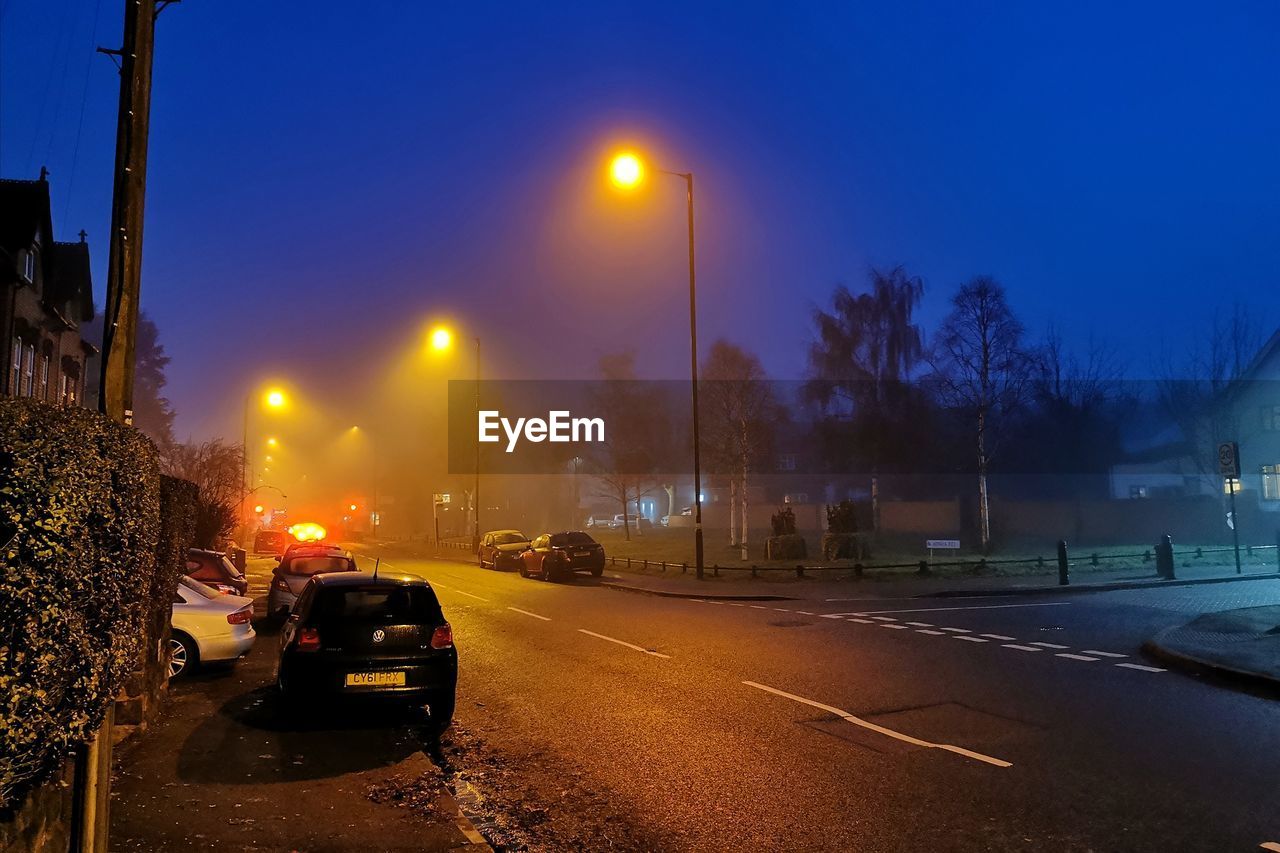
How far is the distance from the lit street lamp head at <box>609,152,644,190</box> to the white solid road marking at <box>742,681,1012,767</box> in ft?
43.4

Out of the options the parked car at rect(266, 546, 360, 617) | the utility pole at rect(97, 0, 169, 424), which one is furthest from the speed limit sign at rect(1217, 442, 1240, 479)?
the utility pole at rect(97, 0, 169, 424)

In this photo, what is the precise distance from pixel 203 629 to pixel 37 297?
1879 cm

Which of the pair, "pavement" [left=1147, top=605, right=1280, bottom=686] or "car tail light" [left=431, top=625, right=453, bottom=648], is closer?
"car tail light" [left=431, top=625, right=453, bottom=648]

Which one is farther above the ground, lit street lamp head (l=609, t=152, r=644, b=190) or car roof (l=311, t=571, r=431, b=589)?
lit street lamp head (l=609, t=152, r=644, b=190)

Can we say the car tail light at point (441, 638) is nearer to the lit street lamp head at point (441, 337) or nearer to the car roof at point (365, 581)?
the car roof at point (365, 581)

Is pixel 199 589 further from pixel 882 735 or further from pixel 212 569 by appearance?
pixel 882 735

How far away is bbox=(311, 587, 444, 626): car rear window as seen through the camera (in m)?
8.33

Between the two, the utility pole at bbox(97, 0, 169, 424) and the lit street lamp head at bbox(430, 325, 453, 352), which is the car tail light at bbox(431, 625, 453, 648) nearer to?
the utility pole at bbox(97, 0, 169, 424)

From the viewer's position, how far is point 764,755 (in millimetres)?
7180

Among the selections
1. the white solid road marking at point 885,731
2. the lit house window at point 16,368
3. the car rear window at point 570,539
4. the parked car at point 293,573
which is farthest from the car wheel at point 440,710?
the car rear window at point 570,539

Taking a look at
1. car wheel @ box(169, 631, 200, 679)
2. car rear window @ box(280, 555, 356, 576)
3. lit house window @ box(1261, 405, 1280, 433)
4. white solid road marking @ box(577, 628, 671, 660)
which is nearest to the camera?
car wheel @ box(169, 631, 200, 679)

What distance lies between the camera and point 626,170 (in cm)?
1970

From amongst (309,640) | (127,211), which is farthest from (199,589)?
(127,211)

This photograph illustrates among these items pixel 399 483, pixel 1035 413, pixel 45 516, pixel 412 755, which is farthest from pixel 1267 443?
pixel 399 483
